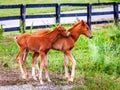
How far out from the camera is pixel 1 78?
10438 millimetres

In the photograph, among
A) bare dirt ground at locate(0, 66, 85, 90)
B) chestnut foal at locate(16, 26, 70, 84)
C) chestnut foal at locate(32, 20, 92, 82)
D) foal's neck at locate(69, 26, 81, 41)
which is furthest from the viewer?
foal's neck at locate(69, 26, 81, 41)

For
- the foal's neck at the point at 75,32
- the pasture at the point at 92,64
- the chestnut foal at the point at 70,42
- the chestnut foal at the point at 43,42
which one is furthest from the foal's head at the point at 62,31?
the pasture at the point at 92,64

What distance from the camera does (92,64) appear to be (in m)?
11.8

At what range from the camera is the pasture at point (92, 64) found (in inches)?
394

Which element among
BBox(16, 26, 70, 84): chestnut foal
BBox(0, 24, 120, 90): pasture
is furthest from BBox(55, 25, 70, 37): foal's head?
BBox(0, 24, 120, 90): pasture

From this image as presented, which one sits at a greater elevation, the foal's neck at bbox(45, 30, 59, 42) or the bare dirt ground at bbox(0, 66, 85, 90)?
the foal's neck at bbox(45, 30, 59, 42)

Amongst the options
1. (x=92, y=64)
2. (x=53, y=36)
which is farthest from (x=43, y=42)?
(x=92, y=64)

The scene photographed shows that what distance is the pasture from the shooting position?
10000 mm

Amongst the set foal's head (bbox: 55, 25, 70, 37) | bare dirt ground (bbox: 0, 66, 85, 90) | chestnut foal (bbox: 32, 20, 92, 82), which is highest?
foal's head (bbox: 55, 25, 70, 37)

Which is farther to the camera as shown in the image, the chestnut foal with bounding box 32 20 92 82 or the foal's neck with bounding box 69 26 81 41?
the foal's neck with bounding box 69 26 81 41

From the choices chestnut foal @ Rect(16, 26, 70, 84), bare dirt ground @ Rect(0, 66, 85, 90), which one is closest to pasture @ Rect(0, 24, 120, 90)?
bare dirt ground @ Rect(0, 66, 85, 90)

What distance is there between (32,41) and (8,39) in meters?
7.66

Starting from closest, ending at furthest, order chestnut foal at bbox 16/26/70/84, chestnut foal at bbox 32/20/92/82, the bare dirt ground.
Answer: the bare dirt ground
chestnut foal at bbox 16/26/70/84
chestnut foal at bbox 32/20/92/82

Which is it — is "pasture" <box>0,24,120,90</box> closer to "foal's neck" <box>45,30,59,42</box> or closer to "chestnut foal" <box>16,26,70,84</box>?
"chestnut foal" <box>16,26,70,84</box>
